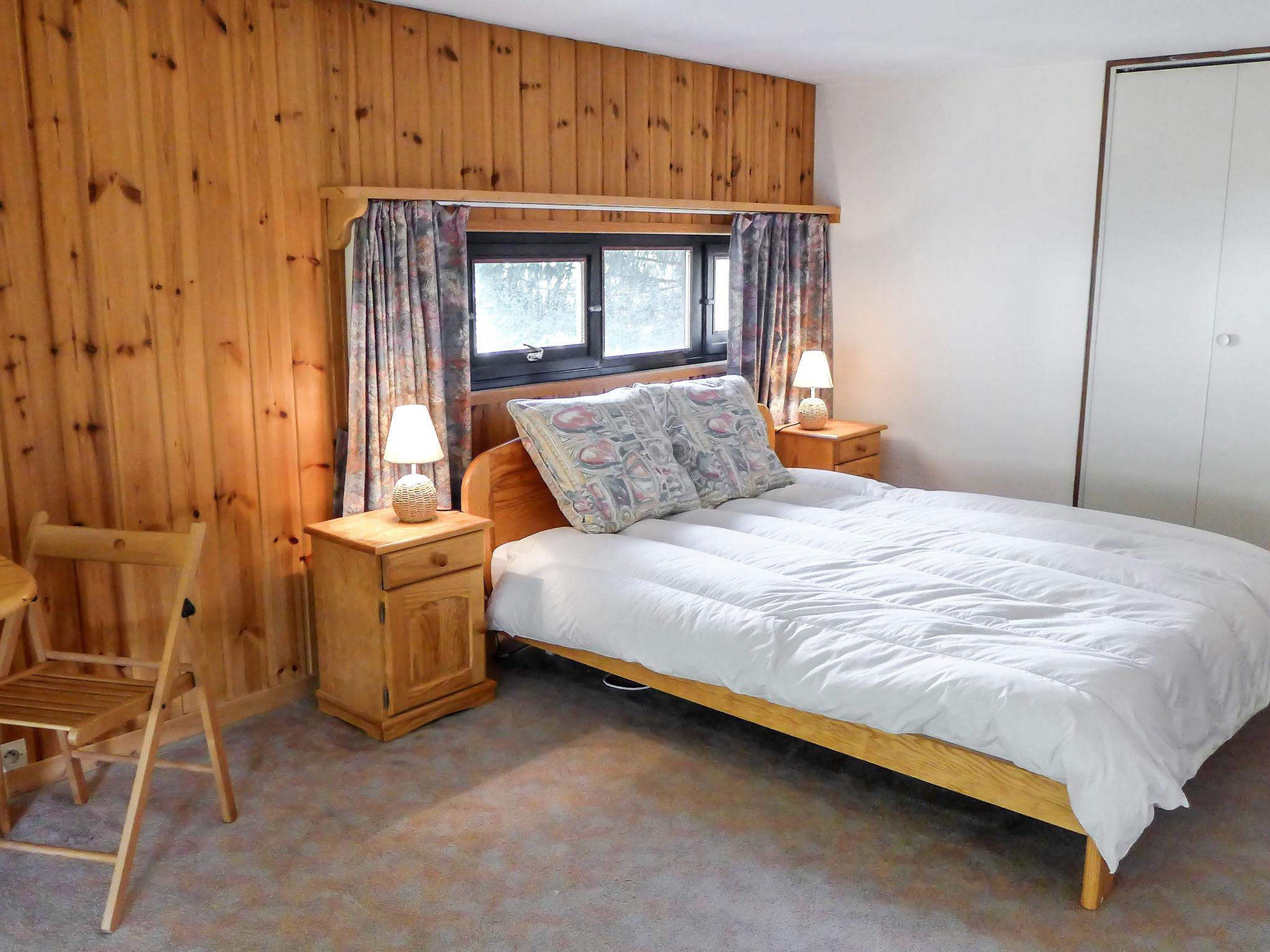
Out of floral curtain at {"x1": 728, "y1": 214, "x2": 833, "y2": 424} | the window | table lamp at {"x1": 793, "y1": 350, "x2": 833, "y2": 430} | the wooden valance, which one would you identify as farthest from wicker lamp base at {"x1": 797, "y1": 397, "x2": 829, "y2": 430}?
the wooden valance

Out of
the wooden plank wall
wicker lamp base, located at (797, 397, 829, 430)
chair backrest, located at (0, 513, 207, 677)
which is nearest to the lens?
chair backrest, located at (0, 513, 207, 677)

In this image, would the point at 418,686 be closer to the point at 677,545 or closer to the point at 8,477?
the point at 677,545

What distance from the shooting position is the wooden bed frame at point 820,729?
2.40m

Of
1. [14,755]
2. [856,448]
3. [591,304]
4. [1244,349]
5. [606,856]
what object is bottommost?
[606,856]

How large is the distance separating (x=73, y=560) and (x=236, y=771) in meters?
0.71

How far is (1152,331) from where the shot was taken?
4.39 m

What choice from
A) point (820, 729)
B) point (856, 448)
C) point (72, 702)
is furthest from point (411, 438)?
point (856, 448)

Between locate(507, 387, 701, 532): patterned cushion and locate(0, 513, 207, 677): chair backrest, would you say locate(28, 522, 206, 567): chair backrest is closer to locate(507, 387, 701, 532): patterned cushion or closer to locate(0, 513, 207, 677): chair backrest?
locate(0, 513, 207, 677): chair backrest

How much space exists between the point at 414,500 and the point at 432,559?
0.20 meters

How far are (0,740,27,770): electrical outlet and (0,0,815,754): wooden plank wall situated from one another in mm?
52

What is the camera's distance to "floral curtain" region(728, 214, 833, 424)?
4.68 metres

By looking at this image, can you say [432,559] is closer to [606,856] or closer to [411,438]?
[411,438]

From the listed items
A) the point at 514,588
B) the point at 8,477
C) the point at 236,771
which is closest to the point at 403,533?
the point at 514,588

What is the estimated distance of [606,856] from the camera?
8.50ft
